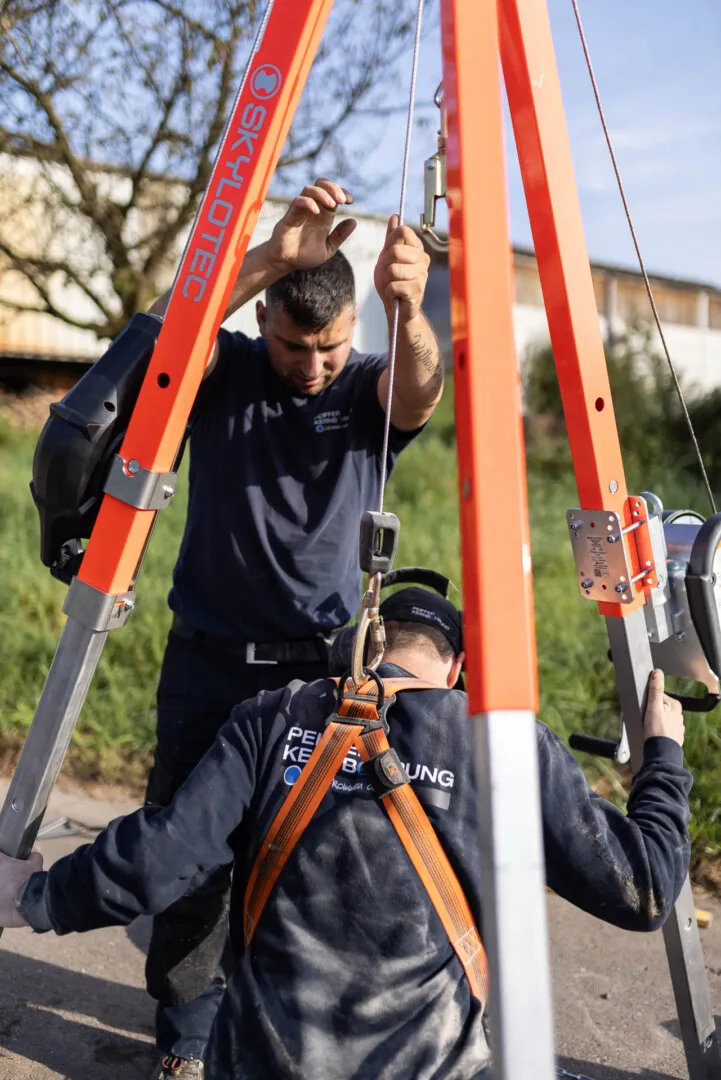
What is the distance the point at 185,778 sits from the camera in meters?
2.71

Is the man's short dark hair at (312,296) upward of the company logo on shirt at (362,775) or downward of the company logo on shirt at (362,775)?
upward

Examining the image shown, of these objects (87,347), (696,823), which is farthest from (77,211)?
(87,347)

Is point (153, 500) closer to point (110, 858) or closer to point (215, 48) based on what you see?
point (110, 858)

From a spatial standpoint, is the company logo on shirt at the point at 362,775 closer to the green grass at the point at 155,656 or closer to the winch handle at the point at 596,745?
the winch handle at the point at 596,745

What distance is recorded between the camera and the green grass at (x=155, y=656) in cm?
421

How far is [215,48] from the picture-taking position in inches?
276

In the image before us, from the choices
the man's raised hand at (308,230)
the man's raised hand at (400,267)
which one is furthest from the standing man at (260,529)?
the man's raised hand at (400,267)

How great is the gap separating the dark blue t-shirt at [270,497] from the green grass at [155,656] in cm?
193

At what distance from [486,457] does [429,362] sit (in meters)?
1.23

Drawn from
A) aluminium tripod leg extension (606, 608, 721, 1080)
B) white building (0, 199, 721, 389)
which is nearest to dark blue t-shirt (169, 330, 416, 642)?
Answer: aluminium tripod leg extension (606, 608, 721, 1080)

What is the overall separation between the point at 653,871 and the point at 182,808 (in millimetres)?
811

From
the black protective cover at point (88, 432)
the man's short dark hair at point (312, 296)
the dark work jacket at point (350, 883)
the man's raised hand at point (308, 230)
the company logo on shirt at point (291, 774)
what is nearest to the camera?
the dark work jacket at point (350, 883)

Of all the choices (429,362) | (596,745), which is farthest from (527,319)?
(596,745)

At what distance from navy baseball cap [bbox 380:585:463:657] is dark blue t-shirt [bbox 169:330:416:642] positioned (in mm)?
660
